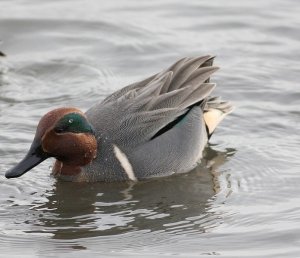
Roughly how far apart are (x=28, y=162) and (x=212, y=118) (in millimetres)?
2169

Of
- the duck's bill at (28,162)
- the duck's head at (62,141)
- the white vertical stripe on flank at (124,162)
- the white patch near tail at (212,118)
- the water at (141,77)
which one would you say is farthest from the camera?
the white patch near tail at (212,118)

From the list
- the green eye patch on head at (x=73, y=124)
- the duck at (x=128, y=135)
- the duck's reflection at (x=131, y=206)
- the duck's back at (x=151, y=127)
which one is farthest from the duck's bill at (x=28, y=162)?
the duck's back at (x=151, y=127)

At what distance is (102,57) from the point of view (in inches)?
486

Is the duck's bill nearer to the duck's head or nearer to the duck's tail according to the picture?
the duck's head

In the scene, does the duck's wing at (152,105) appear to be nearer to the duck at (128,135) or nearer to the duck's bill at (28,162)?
the duck at (128,135)

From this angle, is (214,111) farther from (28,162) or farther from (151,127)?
(28,162)

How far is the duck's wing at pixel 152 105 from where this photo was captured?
889 centimetres

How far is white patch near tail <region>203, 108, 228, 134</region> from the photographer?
9816 millimetres

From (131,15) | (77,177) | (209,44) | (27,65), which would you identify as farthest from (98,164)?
(131,15)

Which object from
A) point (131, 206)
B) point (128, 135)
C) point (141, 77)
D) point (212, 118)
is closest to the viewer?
point (131, 206)

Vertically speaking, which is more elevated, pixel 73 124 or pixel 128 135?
pixel 73 124

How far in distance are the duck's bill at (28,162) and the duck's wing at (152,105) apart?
621mm

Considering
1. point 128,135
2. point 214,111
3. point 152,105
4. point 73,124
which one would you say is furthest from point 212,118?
point 73,124

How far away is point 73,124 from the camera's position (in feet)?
28.6
